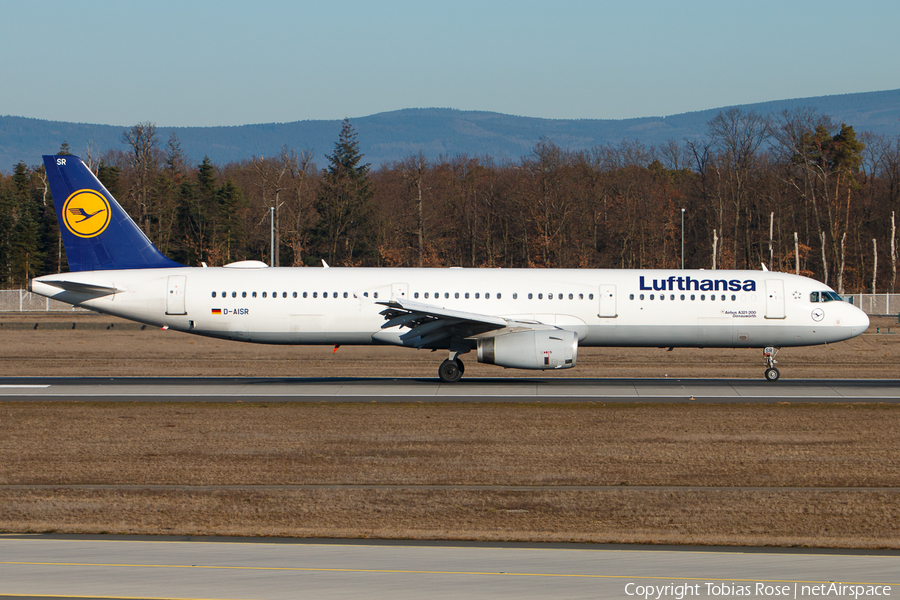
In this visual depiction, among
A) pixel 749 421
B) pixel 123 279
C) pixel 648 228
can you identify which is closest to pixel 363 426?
pixel 749 421

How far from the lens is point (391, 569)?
867 cm

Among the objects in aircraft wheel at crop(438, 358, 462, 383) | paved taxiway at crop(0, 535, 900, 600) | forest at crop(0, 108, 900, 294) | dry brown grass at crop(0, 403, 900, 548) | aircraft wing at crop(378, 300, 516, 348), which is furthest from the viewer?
forest at crop(0, 108, 900, 294)

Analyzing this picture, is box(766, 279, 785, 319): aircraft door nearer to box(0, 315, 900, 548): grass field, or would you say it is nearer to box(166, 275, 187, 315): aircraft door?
box(0, 315, 900, 548): grass field

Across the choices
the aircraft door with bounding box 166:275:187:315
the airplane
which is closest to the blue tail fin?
the airplane

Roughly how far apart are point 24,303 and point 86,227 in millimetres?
44004

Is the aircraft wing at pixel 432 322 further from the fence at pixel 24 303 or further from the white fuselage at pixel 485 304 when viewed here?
the fence at pixel 24 303

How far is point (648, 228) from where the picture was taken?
260 feet

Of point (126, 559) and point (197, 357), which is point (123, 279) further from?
point (126, 559)

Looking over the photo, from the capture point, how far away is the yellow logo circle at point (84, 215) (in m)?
27.6

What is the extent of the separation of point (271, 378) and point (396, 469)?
14.8 meters

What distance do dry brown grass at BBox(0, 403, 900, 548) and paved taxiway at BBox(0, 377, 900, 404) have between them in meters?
1.83

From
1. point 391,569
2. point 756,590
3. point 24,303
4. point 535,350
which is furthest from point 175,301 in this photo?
point 24,303

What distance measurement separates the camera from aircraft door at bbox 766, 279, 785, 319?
2670 centimetres

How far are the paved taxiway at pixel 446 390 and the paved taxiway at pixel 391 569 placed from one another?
12116 millimetres
